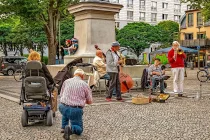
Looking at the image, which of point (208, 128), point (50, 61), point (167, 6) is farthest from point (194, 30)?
point (208, 128)

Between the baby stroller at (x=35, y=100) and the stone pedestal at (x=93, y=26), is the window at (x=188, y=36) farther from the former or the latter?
the baby stroller at (x=35, y=100)

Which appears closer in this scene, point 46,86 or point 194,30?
point 46,86

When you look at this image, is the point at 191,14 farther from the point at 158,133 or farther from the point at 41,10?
the point at 158,133

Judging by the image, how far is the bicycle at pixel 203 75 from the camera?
70.2ft

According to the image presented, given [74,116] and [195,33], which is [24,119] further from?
[195,33]

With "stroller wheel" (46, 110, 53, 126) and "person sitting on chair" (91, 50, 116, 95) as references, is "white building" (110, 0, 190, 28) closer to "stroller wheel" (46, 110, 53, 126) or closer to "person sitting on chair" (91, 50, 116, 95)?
"person sitting on chair" (91, 50, 116, 95)

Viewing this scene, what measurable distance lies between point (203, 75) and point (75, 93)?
647 inches

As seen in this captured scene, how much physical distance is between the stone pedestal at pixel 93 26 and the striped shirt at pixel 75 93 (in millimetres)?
8214

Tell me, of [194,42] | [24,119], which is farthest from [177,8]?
[24,119]

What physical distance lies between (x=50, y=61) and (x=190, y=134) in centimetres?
2346

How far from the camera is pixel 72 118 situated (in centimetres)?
674

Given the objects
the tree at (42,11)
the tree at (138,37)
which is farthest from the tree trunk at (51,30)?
the tree at (138,37)

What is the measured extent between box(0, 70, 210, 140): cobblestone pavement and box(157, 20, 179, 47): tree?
161 feet

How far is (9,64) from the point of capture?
35312 millimetres
